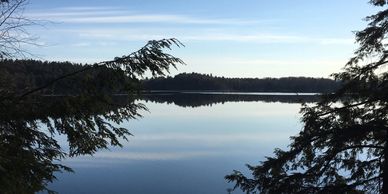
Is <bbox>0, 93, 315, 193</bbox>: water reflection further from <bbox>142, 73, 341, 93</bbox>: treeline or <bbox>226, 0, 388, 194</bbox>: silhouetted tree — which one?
<bbox>142, 73, 341, 93</bbox>: treeline

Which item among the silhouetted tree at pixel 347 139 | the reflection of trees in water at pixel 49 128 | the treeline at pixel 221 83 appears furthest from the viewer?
the treeline at pixel 221 83

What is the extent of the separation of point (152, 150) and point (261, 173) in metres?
19.7

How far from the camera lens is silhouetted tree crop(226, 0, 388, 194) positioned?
412 inches

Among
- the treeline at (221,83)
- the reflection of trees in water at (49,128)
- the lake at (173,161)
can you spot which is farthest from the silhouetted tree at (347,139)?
the treeline at (221,83)

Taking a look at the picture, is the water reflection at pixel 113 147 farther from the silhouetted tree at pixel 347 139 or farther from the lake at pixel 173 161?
the silhouetted tree at pixel 347 139

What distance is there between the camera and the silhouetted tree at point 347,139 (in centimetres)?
1046

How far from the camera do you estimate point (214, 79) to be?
16988 centimetres

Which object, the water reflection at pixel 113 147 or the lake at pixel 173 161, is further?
the lake at pixel 173 161

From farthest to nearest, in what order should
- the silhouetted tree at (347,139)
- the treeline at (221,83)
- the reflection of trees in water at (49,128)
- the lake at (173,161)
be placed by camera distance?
the treeline at (221,83) < the lake at (173,161) < the silhouetted tree at (347,139) < the reflection of trees in water at (49,128)

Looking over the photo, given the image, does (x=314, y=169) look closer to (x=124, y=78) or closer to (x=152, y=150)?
(x=124, y=78)

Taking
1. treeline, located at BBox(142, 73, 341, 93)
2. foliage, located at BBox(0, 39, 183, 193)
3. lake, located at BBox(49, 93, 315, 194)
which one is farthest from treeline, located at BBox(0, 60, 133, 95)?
treeline, located at BBox(142, 73, 341, 93)

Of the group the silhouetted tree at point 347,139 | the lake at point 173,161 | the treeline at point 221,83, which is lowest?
the lake at point 173,161

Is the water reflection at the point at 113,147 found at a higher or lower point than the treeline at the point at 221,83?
lower

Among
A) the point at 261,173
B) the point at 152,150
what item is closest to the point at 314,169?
the point at 261,173
